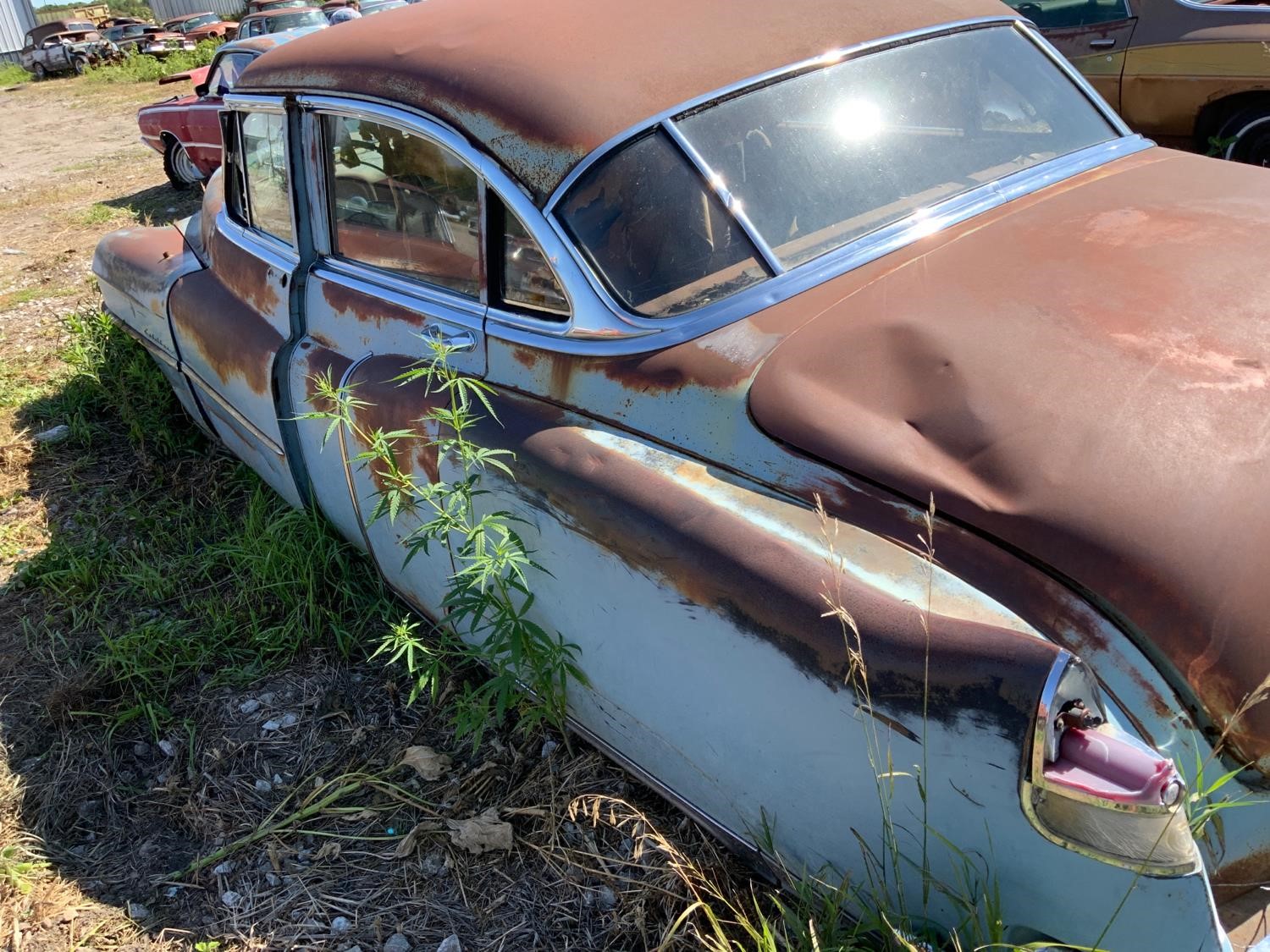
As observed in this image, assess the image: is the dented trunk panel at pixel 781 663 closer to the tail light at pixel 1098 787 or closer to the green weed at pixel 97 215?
the tail light at pixel 1098 787

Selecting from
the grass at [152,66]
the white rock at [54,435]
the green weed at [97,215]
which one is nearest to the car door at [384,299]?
the white rock at [54,435]

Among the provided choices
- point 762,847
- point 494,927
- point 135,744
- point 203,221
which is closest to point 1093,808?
point 762,847

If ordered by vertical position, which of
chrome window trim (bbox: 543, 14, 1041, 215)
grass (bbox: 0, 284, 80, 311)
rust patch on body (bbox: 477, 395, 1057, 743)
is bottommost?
grass (bbox: 0, 284, 80, 311)

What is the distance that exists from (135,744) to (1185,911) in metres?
2.58

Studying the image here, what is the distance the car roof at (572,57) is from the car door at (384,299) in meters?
0.11

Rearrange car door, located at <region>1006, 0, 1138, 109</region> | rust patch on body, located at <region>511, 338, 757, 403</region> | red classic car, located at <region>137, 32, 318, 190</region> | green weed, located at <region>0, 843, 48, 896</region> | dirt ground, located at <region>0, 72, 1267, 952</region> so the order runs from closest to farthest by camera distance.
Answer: rust patch on body, located at <region>511, 338, 757, 403</region> < dirt ground, located at <region>0, 72, 1267, 952</region> < green weed, located at <region>0, 843, 48, 896</region> < car door, located at <region>1006, 0, 1138, 109</region> < red classic car, located at <region>137, 32, 318, 190</region>

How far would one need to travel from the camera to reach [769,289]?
208cm

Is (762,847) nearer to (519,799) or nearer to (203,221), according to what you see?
(519,799)

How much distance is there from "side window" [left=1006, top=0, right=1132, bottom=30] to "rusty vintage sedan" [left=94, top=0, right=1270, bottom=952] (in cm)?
300

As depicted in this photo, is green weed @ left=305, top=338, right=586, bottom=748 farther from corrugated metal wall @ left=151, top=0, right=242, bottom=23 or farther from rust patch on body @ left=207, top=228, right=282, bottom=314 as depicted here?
corrugated metal wall @ left=151, top=0, right=242, bottom=23

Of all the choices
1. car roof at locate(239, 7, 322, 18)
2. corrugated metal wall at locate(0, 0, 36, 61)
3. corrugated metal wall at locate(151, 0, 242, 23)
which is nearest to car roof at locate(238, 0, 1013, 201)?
car roof at locate(239, 7, 322, 18)

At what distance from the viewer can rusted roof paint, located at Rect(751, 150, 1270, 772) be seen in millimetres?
1437

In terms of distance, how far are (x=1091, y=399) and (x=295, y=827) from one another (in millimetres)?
2013

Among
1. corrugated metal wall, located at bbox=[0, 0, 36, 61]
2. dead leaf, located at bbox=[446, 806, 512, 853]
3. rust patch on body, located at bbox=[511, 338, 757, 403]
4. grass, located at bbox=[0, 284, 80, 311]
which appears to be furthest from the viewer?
corrugated metal wall, located at bbox=[0, 0, 36, 61]
